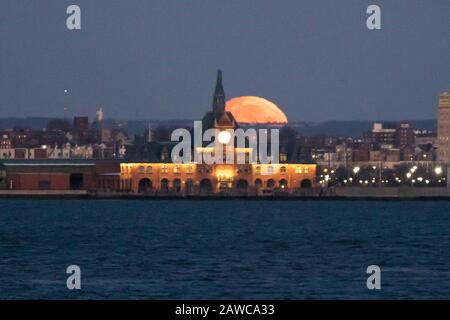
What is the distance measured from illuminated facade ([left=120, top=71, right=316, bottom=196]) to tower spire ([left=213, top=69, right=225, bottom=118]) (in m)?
10.1

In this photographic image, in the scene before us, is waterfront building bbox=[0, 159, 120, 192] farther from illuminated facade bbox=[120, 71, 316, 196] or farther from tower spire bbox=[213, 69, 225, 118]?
tower spire bbox=[213, 69, 225, 118]

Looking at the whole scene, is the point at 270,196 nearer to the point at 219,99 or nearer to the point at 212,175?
the point at 212,175

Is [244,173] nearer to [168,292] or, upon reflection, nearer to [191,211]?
[191,211]

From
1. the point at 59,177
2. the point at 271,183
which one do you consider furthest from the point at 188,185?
the point at 59,177

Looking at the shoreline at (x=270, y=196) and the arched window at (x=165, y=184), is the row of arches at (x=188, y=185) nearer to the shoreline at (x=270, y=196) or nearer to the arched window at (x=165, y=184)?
the arched window at (x=165, y=184)

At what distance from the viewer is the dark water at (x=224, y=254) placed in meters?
39.0

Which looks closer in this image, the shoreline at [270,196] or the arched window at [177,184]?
the shoreline at [270,196]

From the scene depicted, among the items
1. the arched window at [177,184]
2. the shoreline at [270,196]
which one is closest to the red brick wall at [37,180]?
the shoreline at [270,196]

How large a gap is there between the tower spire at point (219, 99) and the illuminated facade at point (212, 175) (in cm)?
1007

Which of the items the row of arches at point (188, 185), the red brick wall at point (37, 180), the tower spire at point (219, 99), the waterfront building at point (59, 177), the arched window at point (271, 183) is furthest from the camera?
the tower spire at point (219, 99)

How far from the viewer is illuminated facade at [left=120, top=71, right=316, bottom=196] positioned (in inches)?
5157

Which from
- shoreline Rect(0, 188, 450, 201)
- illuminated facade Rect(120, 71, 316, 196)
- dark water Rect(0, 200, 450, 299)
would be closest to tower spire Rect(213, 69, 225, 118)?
illuminated facade Rect(120, 71, 316, 196)
